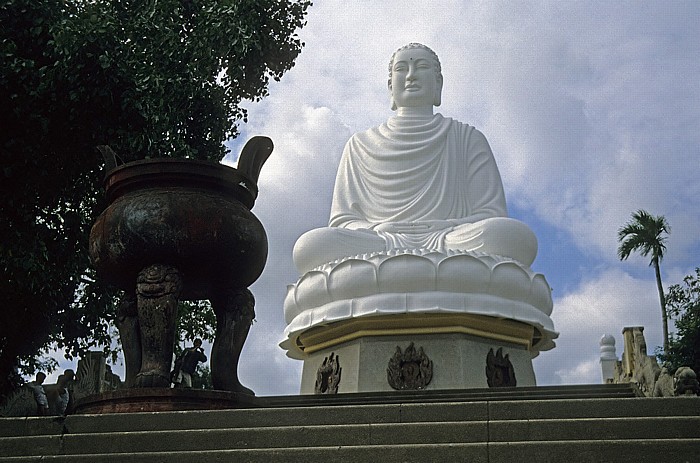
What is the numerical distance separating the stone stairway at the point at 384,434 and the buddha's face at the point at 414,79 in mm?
8086

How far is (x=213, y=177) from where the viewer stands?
5043mm

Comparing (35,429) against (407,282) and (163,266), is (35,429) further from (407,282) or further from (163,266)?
(407,282)

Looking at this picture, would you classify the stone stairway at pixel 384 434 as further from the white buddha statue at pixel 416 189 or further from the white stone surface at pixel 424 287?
the white buddha statue at pixel 416 189

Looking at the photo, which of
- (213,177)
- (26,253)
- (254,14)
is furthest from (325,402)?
(254,14)

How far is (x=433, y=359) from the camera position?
358 inches

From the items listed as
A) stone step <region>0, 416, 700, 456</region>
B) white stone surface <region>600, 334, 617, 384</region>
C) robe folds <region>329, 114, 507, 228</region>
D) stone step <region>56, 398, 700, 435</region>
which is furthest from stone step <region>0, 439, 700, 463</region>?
white stone surface <region>600, 334, 617, 384</region>

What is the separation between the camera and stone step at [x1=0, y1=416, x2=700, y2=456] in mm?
3678

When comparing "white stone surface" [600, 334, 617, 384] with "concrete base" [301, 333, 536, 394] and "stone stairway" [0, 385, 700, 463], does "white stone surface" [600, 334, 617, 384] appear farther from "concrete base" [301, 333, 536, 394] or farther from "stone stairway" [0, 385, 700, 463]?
"stone stairway" [0, 385, 700, 463]

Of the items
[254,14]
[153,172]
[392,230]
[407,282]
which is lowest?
[153,172]

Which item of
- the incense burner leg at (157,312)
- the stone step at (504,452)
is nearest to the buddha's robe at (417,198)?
the incense burner leg at (157,312)

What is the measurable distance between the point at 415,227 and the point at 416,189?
844mm

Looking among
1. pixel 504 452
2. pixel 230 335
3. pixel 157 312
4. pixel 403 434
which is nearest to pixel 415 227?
pixel 230 335

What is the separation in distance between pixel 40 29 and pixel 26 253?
7.80 ft

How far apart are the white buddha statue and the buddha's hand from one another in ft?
0.04
